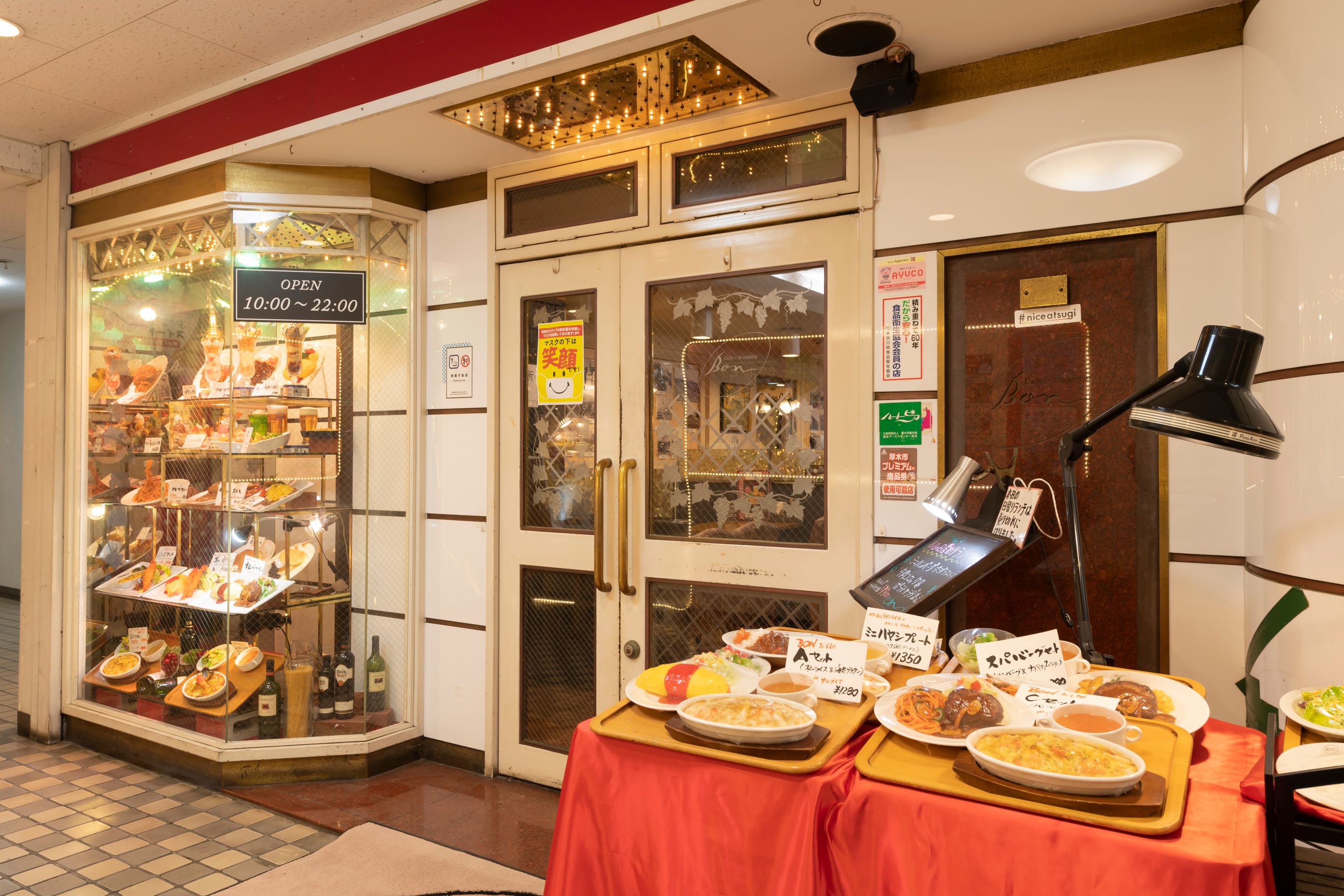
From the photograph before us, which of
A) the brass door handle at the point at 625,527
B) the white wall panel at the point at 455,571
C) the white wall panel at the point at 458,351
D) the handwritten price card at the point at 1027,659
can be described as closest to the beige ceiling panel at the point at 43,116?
the white wall panel at the point at 458,351

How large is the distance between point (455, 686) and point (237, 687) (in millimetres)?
971

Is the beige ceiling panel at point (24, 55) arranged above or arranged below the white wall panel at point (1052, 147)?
above

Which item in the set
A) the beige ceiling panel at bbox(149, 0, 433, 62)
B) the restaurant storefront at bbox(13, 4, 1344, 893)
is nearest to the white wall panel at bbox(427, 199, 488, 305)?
the restaurant storefront at bbox(13, 4, 1344, 893)

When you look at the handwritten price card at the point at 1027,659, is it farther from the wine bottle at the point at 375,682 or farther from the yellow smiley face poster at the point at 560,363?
the wine bottle at the point at 375,682

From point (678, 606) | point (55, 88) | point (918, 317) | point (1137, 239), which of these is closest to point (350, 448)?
point (678, 606)

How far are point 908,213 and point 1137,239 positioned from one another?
72cm

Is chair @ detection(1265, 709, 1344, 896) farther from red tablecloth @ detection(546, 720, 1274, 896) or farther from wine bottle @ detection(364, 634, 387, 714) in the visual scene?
wine bottle @ detection(364, 634, 387, 714)

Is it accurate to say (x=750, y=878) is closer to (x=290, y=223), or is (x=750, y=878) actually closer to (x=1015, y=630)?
(x=1015, y=630)

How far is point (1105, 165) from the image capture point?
255 centimetres

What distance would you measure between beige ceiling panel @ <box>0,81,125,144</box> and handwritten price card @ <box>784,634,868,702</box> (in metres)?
4.19

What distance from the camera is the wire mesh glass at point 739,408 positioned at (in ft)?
10.1

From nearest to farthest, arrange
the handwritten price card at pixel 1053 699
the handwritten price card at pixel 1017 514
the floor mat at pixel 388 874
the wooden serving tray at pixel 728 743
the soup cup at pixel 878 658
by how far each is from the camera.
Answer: the wooden serving tray at pixel 728 743, the handwritten price card at pixel 1053 699, the soup cup at pixel 878 658, the handwritten price card at pixel 1017 514, the floor mat at pixel 388 874

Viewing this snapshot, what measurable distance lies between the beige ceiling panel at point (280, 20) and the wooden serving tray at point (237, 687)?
2646mm

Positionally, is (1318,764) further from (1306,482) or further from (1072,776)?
(1306,482)
